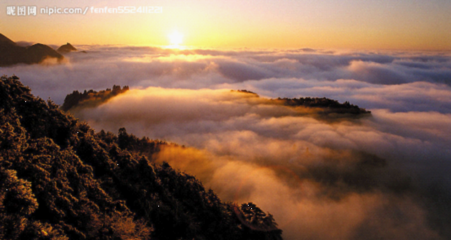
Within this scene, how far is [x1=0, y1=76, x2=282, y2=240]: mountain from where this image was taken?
1285 cm

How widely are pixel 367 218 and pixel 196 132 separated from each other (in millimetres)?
91592

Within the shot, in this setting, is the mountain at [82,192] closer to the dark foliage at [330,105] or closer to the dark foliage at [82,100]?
the dark foliage at [330,105]

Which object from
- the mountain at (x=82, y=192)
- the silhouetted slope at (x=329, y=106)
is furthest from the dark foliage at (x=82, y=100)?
the mountain at (x=82, y=192)

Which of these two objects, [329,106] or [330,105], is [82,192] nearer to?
[329,106]

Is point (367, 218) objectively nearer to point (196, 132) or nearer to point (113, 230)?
point (113, 230)

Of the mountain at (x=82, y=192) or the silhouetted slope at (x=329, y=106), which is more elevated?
the silhouetted slope at (x=329, y=106)

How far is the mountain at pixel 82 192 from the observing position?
12.9 metres

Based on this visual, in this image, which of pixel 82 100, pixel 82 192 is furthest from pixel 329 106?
pixel 82 100

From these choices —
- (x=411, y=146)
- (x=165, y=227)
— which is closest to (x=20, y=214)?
(x=165, y=227)

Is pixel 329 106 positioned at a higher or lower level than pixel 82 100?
higher

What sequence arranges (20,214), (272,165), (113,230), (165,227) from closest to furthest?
(20,214), (113,230), (165,227), (272,165)

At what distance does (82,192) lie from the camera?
17500mm

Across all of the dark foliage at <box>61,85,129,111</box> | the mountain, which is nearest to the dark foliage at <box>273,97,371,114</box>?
the mountain

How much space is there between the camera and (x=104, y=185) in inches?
855
